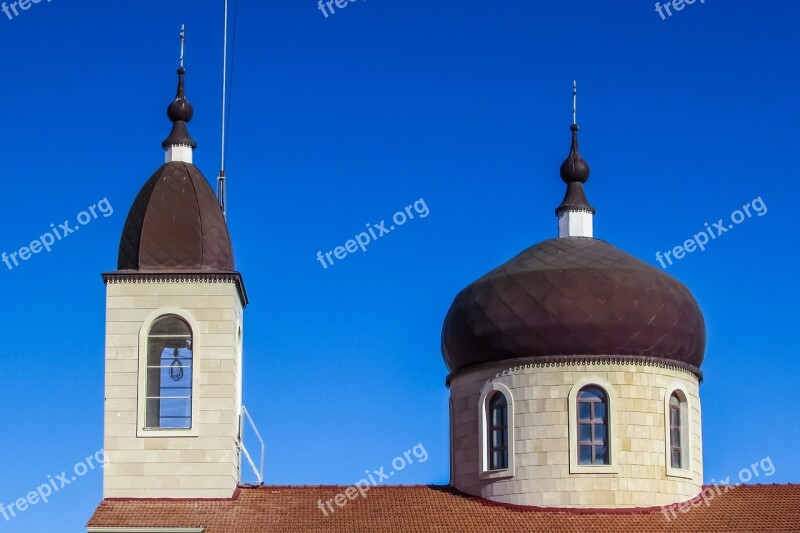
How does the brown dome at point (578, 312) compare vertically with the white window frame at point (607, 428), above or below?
above

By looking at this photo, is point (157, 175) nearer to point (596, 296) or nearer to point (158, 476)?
point (158, 476)

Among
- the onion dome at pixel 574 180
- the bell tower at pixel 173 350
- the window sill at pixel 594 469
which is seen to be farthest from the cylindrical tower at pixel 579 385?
the bell tower at pixel 173 350

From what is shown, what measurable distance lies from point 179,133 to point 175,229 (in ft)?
9.47

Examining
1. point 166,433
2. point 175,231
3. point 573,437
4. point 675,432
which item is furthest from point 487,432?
point 175,231

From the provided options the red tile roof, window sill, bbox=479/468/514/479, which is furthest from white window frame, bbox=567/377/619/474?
window sill, bbox=479/468/514/479

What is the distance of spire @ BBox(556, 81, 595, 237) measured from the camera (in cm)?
4303

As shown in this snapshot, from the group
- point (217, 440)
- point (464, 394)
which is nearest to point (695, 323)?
point (464, 394)

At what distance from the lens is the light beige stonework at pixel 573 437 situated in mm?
39156

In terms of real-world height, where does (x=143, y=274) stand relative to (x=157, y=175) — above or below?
below

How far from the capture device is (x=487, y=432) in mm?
40500

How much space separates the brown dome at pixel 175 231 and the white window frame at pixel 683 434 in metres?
10.0

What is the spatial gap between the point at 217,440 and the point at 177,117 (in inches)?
305

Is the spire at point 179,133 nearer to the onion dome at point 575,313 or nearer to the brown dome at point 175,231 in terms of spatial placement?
the brown dome at point 175,231

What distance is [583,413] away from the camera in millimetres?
39656
